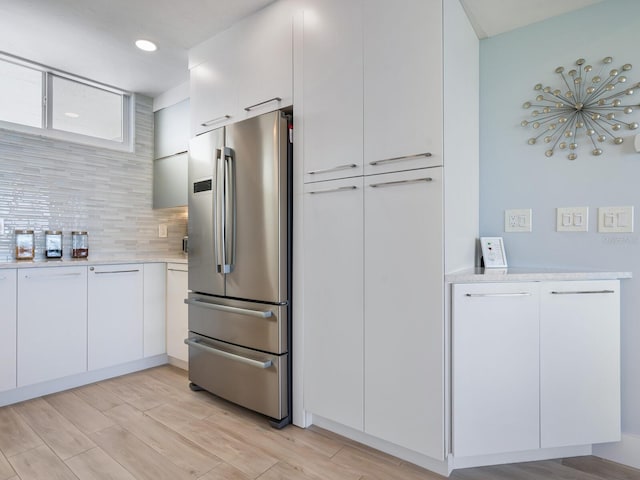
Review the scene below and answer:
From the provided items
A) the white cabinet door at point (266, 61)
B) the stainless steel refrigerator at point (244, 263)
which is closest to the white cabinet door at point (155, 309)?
the stainless steel refrigerator at point (244, 263)

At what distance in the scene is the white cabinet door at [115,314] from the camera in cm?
271

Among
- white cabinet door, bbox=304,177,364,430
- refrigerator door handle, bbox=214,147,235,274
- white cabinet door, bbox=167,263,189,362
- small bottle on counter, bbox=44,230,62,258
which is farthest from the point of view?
white cabinet door, bbox=167,263,189,362

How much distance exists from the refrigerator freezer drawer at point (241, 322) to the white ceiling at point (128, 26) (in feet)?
6.03

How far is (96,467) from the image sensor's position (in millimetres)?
1677

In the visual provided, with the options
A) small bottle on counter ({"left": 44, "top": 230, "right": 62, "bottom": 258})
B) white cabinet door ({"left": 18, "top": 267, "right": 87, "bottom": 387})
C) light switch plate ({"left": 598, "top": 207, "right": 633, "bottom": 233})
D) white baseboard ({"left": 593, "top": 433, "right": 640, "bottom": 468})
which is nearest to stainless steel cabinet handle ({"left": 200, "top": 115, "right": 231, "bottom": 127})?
white cabinet door ({"left": 18, "top": 267, "right": 87, "bottom": 387})

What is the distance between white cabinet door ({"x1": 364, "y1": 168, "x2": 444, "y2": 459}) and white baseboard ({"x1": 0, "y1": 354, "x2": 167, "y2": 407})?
2155 mm

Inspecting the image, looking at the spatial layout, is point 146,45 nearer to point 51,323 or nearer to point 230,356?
point 51,323

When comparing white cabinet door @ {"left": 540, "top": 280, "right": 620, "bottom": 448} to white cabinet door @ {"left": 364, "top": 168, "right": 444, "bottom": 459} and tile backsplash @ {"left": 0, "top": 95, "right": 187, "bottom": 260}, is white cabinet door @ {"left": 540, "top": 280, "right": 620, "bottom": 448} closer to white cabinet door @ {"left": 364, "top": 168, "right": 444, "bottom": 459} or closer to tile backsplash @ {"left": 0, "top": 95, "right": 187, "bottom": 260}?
white cabinet door @ {"left": 364, "top": 168, "right": 444, "bottom": 459}

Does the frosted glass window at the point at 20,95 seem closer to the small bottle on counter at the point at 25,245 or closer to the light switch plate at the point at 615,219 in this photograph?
the small bottle on counter at the point at 25,245

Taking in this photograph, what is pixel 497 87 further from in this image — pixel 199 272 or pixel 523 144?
pixel 199 272

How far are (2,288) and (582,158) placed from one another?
3.56 metres

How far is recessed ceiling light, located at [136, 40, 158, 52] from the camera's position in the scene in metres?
2.54

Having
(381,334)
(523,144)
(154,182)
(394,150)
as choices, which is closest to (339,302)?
(381,334)

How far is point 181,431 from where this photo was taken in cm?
199
